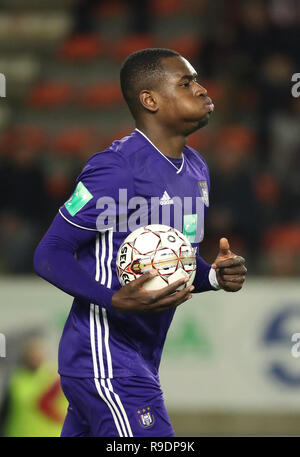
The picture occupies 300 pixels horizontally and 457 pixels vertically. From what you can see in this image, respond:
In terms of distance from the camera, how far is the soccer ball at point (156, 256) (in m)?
3.18

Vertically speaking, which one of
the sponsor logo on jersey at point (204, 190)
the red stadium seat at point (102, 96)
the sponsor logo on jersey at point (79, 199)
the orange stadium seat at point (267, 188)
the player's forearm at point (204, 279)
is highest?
the sponsor logo on jersey at point (79, 199)

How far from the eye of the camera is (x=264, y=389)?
7.48 m

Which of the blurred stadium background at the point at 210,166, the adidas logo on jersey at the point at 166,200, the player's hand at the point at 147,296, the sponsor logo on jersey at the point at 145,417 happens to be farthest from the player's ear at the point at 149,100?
the blurred stadium background at the point at 210,166

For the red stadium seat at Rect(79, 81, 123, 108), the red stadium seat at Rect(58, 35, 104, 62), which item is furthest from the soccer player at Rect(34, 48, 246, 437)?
the red stadium seat at Rect(58, 35, 104, 62)

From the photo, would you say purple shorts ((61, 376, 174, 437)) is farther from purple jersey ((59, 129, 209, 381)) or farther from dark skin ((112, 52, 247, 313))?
dark skin ((112, 52, 247, 313))

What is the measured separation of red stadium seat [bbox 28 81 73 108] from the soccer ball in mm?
8136

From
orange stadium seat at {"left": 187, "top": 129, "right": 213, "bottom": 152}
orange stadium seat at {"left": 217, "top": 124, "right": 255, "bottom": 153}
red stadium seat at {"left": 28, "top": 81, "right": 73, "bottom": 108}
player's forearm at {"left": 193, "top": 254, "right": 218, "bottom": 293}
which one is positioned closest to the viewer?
player's forearm at {"left": 193, "top": 254, "right": 218, "bottom": 293}

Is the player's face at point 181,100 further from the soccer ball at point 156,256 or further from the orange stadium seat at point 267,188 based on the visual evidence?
the orange stadium seat at point 267,188

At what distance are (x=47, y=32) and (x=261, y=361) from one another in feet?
19.7

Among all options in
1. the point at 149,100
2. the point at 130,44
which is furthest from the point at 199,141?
the point at 149,100

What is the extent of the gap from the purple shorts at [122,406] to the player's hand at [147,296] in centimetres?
39

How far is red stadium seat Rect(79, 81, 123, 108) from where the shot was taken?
11016 mm

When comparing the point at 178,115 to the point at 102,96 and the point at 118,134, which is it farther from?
the point at 102,96
